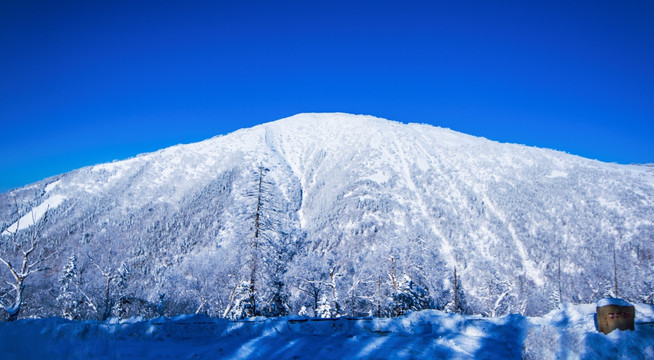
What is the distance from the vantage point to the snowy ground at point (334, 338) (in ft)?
18.1

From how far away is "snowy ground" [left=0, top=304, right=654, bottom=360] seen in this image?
551 centimetres

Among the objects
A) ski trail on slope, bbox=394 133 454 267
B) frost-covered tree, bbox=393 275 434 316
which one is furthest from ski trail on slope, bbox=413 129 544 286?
frost-covered tree, bbox=393 275 434 316

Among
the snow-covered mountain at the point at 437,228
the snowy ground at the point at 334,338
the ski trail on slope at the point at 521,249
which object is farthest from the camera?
the ski trail on slope at the point at 521,249

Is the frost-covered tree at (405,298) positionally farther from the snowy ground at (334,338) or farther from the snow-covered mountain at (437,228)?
the snowy ground at (334,338)

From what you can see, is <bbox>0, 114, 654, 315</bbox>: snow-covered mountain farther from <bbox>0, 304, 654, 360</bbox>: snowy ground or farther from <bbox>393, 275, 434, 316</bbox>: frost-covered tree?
<bbox>0, 304, 654, 360</bbox>: snowy ground

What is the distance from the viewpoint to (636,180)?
180 metres

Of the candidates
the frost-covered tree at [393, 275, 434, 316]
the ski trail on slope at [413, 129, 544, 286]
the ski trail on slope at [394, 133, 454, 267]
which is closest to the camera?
the frost-covered tree at [393, 275, 434, 316]

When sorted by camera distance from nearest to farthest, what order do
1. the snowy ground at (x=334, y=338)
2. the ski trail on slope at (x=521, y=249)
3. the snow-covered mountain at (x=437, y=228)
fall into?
the snowy ground at (x=334, y=338), the snow-covered mountain at (x=437, y=228), the ski trail on slope at (x=521, y=249)

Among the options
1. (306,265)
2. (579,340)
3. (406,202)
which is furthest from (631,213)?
(579,340)

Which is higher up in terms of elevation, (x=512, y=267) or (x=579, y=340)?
(x=579, y=340)

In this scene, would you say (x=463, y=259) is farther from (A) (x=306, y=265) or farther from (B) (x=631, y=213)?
(A) (x=306, y=265)

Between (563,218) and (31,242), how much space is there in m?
183

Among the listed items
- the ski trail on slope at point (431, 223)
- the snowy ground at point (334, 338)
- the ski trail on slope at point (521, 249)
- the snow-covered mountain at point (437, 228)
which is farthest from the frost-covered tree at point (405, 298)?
the ski trail on slope at point (521, 249)

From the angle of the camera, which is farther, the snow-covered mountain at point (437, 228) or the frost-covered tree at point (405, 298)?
the snow-covered mountain at point (437, 228)
